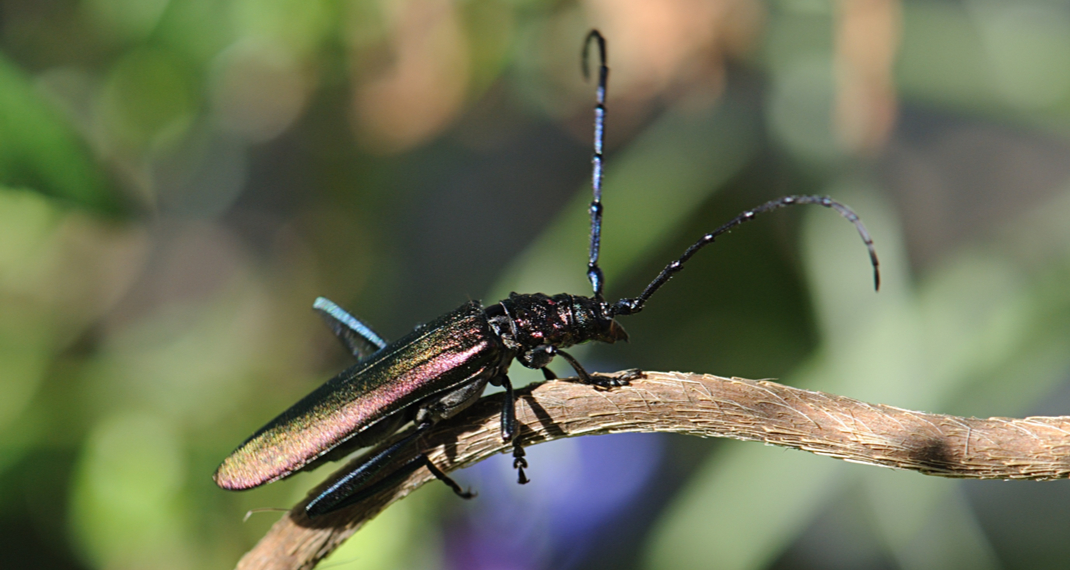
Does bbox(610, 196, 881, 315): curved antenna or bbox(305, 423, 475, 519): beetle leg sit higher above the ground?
bbox(610, 196, 881, 315): curved antenna

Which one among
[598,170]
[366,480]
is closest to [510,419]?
[366,480]

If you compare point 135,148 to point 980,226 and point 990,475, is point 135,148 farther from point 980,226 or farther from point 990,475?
point 980,226

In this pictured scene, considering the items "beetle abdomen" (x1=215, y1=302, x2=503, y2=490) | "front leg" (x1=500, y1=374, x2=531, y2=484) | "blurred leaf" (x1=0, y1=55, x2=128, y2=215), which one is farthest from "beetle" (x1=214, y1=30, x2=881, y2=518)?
"blurred leaf" (x1=0, y1=55, x2=128, y2=215)

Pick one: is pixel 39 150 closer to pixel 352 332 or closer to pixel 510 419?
pixel 352 332

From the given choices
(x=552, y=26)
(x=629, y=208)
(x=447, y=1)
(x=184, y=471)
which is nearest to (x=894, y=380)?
(x=629, y=208)

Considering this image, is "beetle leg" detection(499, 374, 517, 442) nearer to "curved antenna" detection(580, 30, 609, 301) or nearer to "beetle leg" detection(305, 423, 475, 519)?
"beetle leg" detection(305, 423, 475, 519)
